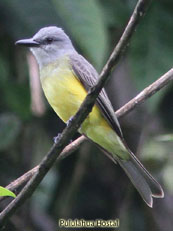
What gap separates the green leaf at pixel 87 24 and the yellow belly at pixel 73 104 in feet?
0.79

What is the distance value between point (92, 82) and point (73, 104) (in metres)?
0.24

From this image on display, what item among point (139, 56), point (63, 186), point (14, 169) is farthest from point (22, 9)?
point (63, 186)

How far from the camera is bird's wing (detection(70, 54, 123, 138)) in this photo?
3238mm

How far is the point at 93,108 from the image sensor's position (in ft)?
11.0

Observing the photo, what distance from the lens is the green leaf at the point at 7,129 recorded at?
4031 millimetres

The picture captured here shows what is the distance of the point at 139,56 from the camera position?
4.18 meters

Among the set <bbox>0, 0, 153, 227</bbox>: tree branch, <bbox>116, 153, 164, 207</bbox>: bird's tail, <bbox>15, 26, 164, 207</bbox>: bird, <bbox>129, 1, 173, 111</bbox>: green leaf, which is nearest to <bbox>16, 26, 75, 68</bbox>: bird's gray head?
<bbox>15, 26, 164, 207</bbox>: bird

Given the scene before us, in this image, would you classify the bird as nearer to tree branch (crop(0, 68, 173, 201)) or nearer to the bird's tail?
the bird's tail

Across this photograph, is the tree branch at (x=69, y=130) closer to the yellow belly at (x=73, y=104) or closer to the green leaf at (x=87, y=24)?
the yellow belly at (x=73, y=104)

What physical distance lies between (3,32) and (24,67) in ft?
1.18

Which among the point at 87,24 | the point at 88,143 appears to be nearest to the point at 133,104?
the point at 87,24

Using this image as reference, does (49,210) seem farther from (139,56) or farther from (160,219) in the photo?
(139,56)

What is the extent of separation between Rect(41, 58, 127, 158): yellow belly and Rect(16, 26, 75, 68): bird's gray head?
0.67 feet

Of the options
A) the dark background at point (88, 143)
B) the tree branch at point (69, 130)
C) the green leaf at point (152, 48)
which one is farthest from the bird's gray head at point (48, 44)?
the tree branch at point (69, 130)
